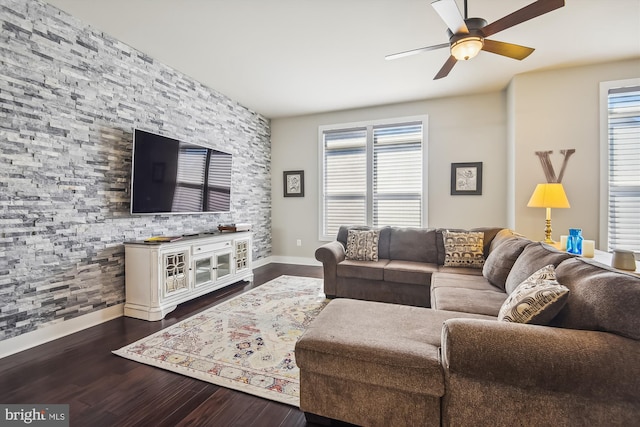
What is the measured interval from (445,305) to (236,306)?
220 cm

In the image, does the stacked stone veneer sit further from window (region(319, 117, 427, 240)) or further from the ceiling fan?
the ceiling fan

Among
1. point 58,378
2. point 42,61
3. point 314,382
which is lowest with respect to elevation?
point 58,378

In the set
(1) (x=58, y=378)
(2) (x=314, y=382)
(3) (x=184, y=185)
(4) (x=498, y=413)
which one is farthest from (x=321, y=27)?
(1) (x=58, y=378)

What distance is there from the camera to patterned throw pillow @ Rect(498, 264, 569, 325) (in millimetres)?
1248

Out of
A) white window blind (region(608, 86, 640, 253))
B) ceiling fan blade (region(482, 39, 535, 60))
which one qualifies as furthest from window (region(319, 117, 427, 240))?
ceiling fan blade (region(482, 39, 535, 60))

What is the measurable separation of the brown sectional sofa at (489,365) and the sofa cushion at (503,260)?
76 cm

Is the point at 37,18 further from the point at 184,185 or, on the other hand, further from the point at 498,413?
the point at 498,413

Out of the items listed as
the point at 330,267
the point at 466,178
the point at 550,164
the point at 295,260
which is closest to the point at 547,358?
the point at 330,267

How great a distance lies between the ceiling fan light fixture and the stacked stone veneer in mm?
3205

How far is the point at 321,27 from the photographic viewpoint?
2674mm

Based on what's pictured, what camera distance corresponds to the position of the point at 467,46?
2.08 meters

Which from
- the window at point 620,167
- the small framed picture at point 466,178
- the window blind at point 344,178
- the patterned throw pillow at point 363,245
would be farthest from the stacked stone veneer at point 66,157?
the window at point 620,167

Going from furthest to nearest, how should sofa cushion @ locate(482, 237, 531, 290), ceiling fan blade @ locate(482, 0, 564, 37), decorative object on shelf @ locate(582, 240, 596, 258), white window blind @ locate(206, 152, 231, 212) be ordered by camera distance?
white window blind @ locate(206, 152, 231, 212) < decorative object on shelf @ locate(582, 240, 596, 258) < sofa cushion @ locate(482, 237, 531, 290) < ceiling fan blade @ locate(482, 0, 564, 37)

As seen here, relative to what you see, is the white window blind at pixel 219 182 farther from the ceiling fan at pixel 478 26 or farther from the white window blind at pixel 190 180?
the ceiling fan at pixel 478 26
